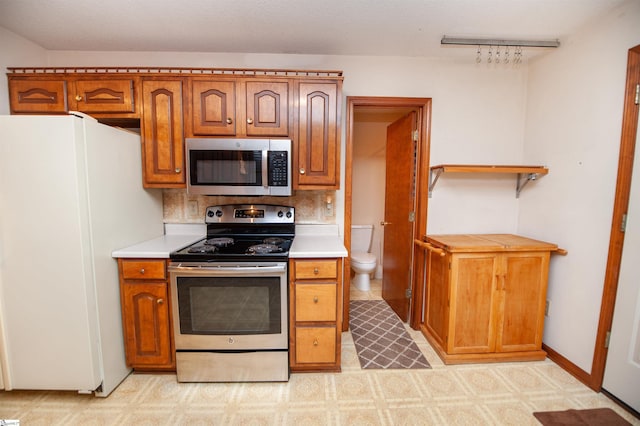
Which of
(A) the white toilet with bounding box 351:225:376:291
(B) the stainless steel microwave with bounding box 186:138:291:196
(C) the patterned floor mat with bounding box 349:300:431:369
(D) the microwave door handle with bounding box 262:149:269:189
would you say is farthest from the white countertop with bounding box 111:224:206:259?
(A) the white toilet with bounding box 351:225:376:291

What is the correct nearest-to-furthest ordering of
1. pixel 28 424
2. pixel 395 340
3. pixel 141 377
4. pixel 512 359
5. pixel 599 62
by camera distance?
1. pixel 28 424
2. pixel 599 62
3. pixel 141 377
4. pixel 512 359
5. pixel 395 340

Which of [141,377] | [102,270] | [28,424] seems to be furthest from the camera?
[141,377]

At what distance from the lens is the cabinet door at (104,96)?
1.84 meters

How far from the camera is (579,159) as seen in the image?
1.79 meters

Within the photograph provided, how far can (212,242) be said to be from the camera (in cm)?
197

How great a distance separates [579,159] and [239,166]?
2.47m

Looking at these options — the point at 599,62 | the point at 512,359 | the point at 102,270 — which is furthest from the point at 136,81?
the point at 512,359

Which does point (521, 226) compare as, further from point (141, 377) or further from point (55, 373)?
point (55, 373)

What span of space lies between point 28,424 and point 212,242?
1.39 m

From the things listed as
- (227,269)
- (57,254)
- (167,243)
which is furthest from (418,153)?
(57,254)

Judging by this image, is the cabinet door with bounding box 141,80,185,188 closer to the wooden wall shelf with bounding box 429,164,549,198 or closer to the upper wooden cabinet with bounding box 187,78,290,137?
the upper wooden cabinet with bounding box 187,78,290,137

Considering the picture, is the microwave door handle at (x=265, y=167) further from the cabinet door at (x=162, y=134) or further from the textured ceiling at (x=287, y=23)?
the textured ceiling at (x=287, y=23)

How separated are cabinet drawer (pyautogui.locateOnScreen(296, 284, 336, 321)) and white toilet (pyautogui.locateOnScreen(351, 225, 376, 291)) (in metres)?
1.52

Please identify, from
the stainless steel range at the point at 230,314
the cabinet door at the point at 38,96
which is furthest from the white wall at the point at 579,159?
the cabinet door at the point at 38,96
